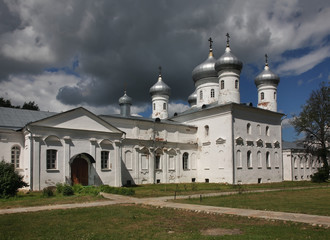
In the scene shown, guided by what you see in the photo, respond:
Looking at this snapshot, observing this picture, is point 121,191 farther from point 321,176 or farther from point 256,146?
point 321,176

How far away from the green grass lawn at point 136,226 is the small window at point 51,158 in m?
11.8

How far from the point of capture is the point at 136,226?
30.5 feet

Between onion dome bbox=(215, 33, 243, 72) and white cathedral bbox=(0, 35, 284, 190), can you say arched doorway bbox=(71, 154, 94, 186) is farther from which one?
onion dome bbox=(215, 33, 243, 72)

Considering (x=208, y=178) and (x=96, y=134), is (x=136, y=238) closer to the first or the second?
(x=96, y=134)

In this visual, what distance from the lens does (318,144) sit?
1501 inches

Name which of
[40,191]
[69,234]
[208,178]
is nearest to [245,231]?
[69,234]

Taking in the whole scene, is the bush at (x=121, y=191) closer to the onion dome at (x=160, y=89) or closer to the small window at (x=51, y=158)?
the small window at (x=51, y=158)

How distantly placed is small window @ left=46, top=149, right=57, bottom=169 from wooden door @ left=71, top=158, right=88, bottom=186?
1.43 m

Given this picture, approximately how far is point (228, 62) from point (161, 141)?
11372 mm

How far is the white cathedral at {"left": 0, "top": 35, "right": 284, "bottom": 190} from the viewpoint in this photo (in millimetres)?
23531

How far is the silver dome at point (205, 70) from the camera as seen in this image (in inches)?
1544

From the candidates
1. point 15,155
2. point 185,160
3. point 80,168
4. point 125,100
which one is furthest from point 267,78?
point 15,155

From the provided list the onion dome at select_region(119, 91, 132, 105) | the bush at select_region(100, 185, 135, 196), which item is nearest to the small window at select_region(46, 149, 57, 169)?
the bush at select_region(100, 185, 135, 196)

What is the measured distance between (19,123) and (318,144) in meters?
32.6
